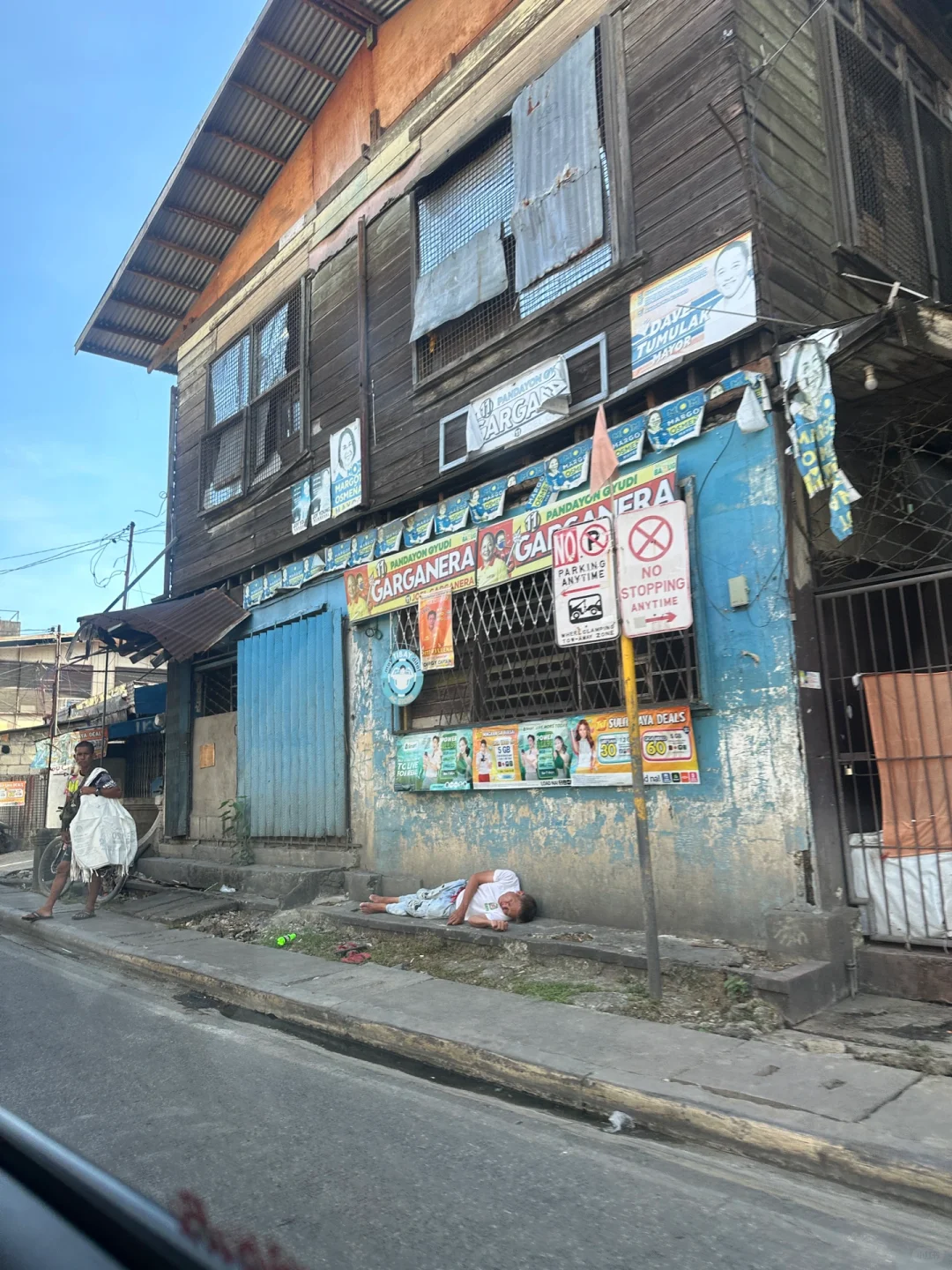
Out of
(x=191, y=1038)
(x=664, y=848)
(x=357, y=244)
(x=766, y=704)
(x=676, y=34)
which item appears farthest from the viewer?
(x=357, y=244)

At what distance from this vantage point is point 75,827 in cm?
1031

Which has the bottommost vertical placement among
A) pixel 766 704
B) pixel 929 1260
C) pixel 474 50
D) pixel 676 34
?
pixel 929 1260

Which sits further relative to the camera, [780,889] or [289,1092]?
[780,889]

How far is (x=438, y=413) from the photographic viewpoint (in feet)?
30.9

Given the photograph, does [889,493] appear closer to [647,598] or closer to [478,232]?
[647,598]

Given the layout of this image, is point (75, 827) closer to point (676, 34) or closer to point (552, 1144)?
point (552, 1144)

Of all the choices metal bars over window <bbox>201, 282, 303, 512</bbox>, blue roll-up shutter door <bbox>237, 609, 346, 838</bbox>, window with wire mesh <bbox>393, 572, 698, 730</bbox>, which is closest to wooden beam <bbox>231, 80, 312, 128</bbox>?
metal bars over window <bbox>201, 282, 303, 512</bbox>

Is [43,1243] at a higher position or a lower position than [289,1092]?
higher

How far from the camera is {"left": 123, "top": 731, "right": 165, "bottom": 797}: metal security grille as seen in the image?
16500 mm

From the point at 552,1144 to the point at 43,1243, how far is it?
126 inches

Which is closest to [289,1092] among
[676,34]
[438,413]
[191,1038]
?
[191,1038]

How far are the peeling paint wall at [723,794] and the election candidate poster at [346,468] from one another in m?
4.56

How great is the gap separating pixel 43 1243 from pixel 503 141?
9952 mm

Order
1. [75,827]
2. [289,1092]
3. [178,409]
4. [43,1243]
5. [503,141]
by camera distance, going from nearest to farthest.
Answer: [43,1243] < [289,1092] < [503,141] < [75,827] < [178,409]
